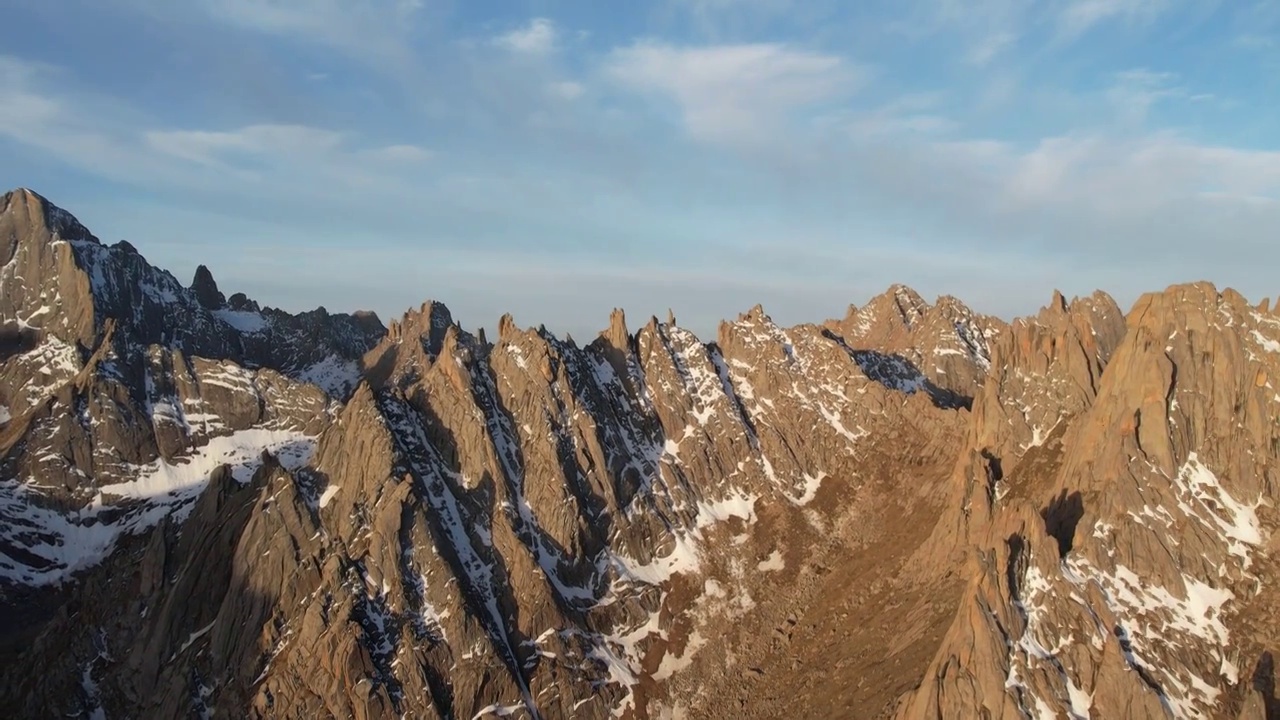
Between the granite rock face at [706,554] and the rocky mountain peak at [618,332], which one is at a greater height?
the rocky mountain peak at [618,332]

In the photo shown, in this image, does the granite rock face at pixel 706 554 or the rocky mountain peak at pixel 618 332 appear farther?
the rocky mountain peak at pixel 618 332

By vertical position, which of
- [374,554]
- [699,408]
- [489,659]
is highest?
[699,408]

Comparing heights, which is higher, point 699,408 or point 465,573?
point 699,408

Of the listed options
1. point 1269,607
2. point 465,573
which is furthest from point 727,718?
point 1269,607

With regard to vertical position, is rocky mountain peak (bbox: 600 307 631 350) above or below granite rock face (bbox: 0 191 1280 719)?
above

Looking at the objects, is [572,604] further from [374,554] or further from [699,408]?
[699,408]

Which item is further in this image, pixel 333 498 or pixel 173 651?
pixel 333 498

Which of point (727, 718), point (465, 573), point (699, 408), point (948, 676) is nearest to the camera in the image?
point (948, 676)

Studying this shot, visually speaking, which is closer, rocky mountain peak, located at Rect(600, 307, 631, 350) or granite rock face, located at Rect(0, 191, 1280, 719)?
granite rock face, located at Rect(0, 191, 1280, 719)
